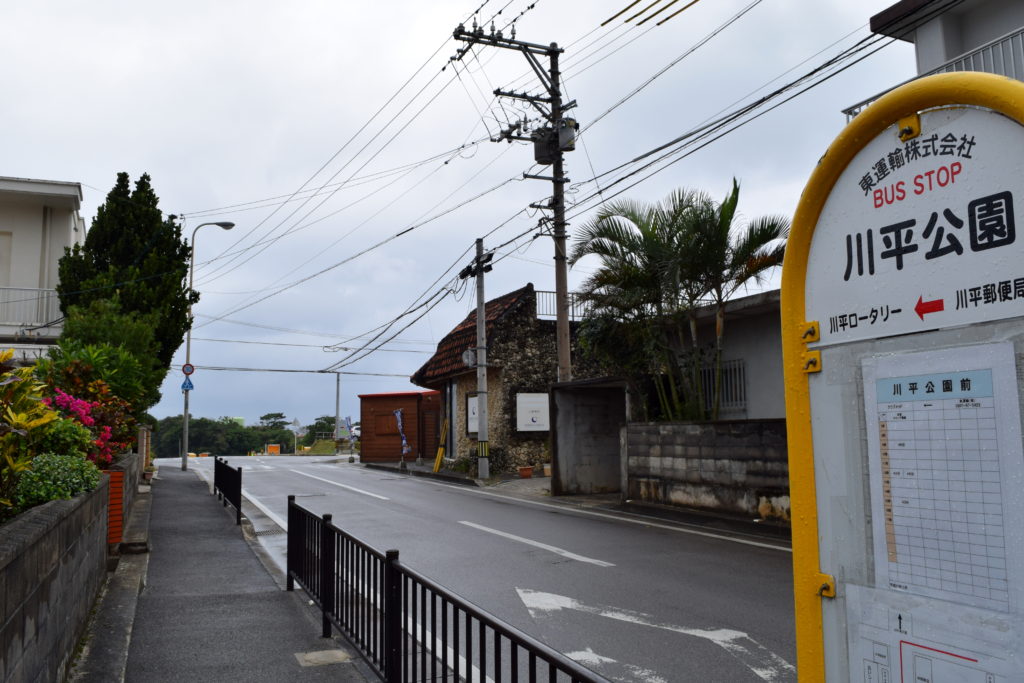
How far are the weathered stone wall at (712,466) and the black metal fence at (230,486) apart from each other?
24.7 ft

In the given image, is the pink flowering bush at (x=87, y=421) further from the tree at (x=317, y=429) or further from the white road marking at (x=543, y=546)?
the tree at (x=317, y=429)

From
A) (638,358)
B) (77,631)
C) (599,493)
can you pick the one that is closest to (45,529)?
(77,631)

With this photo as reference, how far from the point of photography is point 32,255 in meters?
21.5

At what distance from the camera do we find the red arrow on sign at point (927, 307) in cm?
203

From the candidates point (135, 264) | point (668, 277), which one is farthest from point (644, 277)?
point (135, 264)

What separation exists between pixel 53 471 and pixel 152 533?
227 inches

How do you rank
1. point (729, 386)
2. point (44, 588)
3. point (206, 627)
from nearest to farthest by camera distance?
point (44, 588) → point (206, 627) → point (729, 386)

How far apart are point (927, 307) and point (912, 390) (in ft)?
0.77

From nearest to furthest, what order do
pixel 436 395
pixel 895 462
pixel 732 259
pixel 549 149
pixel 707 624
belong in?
pixel 895 462 → pixel 707 624 → pixel 732 259 → pixel 549 149 → pixel 436 395

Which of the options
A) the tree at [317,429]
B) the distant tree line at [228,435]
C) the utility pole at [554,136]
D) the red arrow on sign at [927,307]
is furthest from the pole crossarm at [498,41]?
the tree at [317,429]

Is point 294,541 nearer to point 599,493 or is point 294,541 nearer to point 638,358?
point 638,358

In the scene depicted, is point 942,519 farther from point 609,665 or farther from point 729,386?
point 729,386

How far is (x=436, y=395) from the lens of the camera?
111 feet

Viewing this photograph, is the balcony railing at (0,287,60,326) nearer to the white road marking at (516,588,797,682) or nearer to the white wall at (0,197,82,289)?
the white wall at (0,197,82,289)
